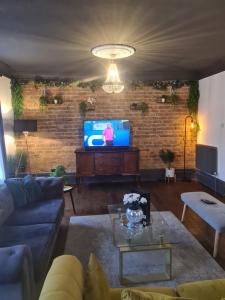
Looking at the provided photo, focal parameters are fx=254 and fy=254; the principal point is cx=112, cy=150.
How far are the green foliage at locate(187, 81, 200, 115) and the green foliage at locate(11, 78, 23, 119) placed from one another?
3.94 metres

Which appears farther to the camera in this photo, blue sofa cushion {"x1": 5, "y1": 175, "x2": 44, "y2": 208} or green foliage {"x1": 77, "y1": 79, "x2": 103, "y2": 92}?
green foliage {"x1": 77, "y1": 79, "x2": 103, "y2": 92}

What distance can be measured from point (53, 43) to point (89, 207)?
269 centimetres

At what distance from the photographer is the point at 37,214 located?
2.95 metres

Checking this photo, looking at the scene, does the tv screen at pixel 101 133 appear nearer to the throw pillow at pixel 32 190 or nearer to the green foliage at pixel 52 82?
the green foliage at pixel 52 82

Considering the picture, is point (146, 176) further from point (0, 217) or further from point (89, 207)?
point (0, 217)

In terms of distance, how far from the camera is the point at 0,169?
473 cm

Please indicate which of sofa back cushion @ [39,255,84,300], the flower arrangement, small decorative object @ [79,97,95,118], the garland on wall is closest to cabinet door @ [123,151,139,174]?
small decorative object @ [79,97,95,118]

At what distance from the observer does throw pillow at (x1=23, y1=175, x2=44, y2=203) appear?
10.9ft

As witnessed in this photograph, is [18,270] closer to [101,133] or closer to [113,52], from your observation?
[113,52]

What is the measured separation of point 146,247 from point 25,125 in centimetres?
397

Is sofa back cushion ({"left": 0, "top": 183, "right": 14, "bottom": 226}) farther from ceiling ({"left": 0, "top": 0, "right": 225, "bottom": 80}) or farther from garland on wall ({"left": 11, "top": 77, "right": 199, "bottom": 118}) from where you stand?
garland on wall ({"left": 11, "top": 77, "right": 199, "bottom": 118})

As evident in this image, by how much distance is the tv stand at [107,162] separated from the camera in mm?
5613

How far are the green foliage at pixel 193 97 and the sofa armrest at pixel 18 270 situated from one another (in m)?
5.30

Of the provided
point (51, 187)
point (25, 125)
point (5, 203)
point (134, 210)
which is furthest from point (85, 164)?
point (134, 210)
